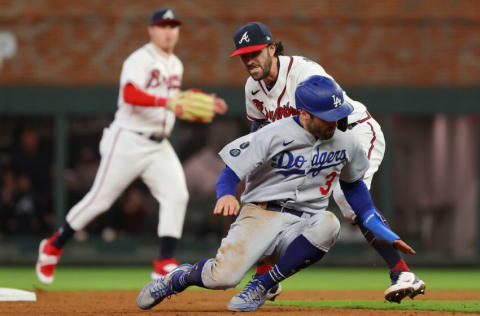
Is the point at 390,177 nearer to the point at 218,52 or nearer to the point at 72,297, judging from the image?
the point at 218,52

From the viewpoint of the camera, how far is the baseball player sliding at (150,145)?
812 cm

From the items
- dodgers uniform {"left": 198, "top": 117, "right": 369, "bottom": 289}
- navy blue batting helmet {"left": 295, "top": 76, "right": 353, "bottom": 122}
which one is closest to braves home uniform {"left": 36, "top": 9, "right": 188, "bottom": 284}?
dodgers uniform {"left": 198, "top": 117, "right": 369, "bottom": 289}

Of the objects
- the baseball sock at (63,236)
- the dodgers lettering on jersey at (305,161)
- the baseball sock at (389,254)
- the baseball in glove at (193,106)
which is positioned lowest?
the baseball sock at (63,236)

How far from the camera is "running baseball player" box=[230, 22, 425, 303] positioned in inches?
237

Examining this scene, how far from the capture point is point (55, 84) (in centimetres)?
1288

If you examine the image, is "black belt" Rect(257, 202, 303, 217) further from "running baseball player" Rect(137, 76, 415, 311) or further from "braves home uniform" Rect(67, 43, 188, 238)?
"braves home uniform" Rect(67, 43, 188, 238)

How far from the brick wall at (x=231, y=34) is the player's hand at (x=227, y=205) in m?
7.54

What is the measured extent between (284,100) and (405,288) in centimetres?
146

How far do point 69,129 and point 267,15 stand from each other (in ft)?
10.5

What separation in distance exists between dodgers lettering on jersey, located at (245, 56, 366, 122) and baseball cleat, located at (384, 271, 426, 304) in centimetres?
123

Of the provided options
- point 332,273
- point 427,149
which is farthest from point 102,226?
point 427,149

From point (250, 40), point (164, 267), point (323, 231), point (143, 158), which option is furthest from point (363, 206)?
point (143, 158)

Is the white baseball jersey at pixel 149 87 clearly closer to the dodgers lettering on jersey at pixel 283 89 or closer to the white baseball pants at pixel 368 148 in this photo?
the dodgers lettering on jersey at pixel 283 89

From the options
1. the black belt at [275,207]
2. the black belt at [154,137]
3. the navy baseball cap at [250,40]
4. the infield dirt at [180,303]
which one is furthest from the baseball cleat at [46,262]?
the navy baseball cap at [250,40]
